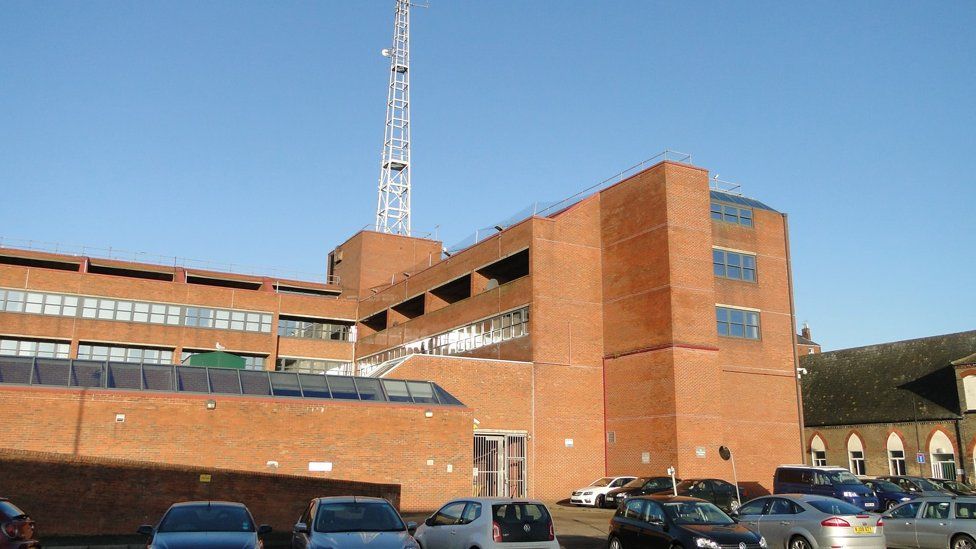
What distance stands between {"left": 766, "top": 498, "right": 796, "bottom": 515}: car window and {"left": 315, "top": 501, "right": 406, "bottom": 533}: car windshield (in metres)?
8.76

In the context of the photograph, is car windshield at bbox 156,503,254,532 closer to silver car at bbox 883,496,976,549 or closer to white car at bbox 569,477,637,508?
silver car at bbox 883,496,976,549

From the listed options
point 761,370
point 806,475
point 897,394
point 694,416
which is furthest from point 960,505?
point 897,394

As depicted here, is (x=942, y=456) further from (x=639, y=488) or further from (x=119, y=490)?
(x=119, y=490)

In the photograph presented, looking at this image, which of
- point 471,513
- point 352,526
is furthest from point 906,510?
point 352,526

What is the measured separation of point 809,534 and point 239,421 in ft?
52.2

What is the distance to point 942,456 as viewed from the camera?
44.3 meters

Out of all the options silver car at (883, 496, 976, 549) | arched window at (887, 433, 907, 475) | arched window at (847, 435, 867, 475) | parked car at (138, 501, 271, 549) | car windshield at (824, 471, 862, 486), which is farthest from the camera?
arched window at (847, 435, 867, 475)

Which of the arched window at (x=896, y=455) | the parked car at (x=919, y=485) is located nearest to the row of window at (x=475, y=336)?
the parked car at (x=919, y=485)

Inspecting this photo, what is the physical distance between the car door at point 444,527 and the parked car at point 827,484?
45.8 feet

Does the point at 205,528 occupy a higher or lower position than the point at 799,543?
higher

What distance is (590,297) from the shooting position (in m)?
38.3

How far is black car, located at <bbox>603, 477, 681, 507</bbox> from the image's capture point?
30.1 metres

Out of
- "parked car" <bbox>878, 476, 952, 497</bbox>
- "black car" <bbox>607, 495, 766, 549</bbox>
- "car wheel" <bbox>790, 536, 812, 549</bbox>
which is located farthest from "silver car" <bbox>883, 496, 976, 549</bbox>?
"parked car" <bbox>878, 476, 952, 497</bbox>

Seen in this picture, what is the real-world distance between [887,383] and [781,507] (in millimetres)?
38095
